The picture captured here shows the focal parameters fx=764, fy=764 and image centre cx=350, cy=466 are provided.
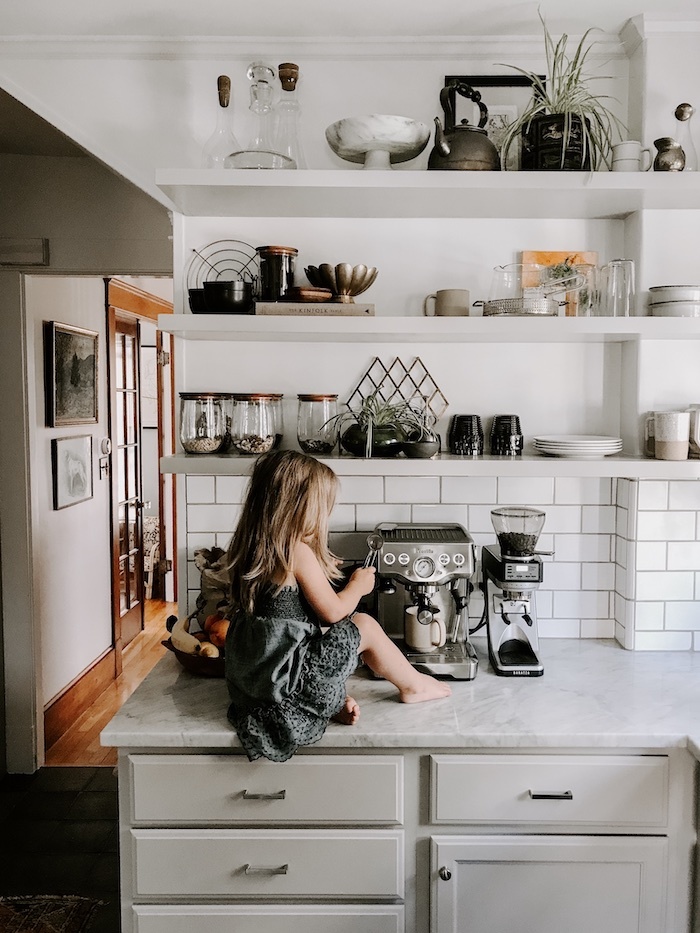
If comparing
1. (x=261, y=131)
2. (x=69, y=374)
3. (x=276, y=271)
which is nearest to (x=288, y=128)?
(x=261, y=131)

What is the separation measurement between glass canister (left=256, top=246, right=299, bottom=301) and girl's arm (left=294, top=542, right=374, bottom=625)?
739 mm

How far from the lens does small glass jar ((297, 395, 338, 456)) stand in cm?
220

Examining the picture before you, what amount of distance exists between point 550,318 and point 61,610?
107 inches

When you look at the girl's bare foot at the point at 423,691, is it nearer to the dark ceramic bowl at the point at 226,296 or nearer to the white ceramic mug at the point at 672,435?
the white ceramic mug at the point at 672,435

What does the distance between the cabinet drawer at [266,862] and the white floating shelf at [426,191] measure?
62.3 inches

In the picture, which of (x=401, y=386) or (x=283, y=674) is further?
(x=401, y=386)

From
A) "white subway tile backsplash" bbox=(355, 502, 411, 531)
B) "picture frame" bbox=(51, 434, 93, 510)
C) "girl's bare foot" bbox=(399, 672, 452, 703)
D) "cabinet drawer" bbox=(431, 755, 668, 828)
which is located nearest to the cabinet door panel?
"cabinet drawer" bbox=(431, 755, 668, 828)

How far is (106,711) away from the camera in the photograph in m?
3.88

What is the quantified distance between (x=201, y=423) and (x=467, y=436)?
2.54 feet

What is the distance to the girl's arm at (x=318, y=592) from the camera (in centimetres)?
183

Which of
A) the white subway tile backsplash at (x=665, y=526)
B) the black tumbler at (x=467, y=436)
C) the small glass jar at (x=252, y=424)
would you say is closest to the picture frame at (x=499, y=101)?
the black tumbler at (x=467, y=436)

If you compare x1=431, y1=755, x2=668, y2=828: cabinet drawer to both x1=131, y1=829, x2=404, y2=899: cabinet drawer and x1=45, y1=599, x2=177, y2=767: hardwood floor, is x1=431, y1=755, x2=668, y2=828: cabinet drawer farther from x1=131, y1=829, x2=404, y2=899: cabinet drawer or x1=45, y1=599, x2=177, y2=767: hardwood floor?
x1=45, y1=599, x2=177, y2=767: hardwood floor

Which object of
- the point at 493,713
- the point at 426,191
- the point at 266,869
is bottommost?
the point at 266,869

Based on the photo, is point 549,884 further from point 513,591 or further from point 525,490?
point 525,490
